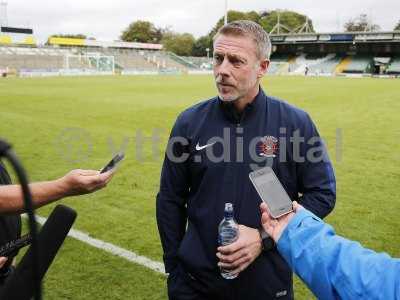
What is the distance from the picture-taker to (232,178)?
2.64 metres

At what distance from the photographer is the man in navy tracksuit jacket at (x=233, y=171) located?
263 cm

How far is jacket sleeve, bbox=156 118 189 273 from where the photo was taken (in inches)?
111

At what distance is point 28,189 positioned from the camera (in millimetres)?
Answer: 877

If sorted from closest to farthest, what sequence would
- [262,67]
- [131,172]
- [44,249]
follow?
[44,249], [262,67], [131,172]

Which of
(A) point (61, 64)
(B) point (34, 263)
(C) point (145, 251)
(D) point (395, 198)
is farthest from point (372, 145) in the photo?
(A) point (61, 64)

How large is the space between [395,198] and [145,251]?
13.7 ft

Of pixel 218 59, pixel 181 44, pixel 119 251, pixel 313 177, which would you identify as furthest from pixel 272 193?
pixel 181 44

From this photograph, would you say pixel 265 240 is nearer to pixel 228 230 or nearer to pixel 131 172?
pixel 228 230

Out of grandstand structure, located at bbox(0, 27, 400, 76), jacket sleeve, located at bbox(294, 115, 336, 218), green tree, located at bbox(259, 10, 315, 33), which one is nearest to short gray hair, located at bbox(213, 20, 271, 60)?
jacket sleeve, located at bbox(294, 115, 336, 218)

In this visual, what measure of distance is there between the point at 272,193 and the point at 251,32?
1317mm

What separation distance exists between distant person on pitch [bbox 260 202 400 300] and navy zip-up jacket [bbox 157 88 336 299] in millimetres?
1081

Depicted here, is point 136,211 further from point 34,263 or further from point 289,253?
point 34,263

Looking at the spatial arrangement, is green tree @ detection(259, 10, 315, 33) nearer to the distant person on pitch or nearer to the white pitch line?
the white pitch line

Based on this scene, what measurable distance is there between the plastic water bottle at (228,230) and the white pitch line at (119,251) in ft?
6.51
